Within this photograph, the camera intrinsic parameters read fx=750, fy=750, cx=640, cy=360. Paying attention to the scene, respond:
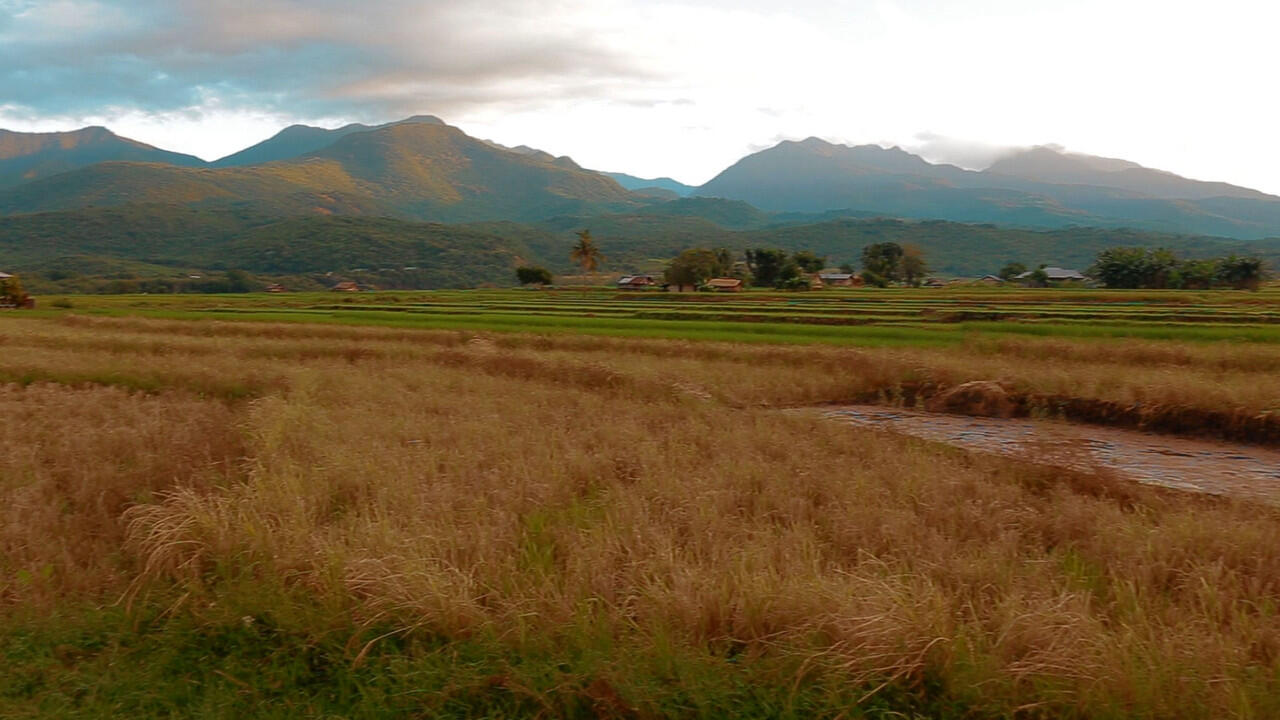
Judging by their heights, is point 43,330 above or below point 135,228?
below

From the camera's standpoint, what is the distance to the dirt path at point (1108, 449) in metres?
8.15

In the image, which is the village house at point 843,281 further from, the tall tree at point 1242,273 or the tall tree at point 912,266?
the tall tree at point 1242,273

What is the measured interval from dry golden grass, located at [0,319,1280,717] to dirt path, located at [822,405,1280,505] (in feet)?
1.76

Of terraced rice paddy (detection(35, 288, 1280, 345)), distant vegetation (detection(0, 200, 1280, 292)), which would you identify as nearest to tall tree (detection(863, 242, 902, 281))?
terraced rice paddy (detection(35, 288, 1280, 345))

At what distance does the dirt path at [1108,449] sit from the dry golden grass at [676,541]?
54 centimetres

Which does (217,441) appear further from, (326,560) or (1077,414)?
(1077,414)

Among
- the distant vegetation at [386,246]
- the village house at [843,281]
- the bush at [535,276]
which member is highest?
the distant vegetation at [386,246]

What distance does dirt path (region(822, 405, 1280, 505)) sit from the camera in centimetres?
815

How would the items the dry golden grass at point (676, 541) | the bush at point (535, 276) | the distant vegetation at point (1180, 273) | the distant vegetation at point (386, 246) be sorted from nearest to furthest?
the dry golden grass at point (676, 541), the distant vegetation at point (1180, 273), the bush at point (535, 276), the distant vegetation at point (386, 246)

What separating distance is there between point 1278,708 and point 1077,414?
989 cm

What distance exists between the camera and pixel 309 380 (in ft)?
47.7

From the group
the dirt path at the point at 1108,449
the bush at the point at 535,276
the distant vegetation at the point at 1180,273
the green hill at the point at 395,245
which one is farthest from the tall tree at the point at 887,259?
the dirt path at the point at 1108,449

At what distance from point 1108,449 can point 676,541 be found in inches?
303

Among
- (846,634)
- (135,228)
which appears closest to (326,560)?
(846,634)
